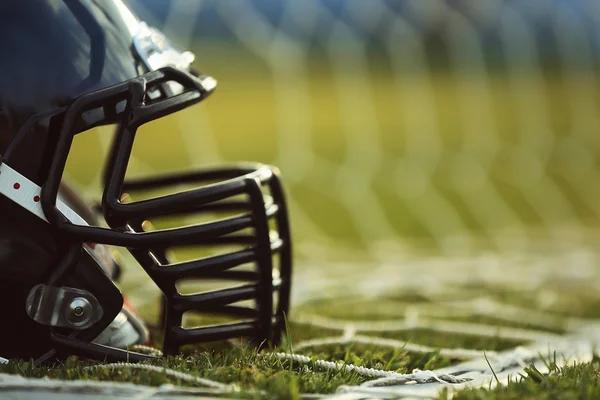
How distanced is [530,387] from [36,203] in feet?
2.52

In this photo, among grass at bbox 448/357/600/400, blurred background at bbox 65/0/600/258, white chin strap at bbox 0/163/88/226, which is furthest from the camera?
blurred background at bbox 65/0/600/258

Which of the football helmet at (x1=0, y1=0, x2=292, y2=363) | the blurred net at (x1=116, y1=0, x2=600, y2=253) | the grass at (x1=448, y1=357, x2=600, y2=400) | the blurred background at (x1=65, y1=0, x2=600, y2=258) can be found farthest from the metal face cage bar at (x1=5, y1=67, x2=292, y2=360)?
the blurred net at (x1=116, y1=0, x2=600, y2=253)

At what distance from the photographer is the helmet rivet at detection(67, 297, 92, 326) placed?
3.88 ft

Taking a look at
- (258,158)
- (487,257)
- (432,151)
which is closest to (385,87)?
(432,151)

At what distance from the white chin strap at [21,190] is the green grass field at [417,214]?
24 centimetres

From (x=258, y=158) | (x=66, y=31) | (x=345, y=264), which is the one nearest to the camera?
(x=66, y=31)

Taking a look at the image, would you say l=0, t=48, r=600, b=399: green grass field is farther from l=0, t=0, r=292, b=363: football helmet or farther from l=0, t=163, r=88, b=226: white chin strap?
l=0, t=163, r=88, b=226: white chin strap

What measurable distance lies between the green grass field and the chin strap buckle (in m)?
0.07

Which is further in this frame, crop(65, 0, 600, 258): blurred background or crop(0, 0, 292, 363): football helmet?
crop(65, 0, 600, 258): blurred background

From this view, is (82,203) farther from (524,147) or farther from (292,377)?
(524,147)

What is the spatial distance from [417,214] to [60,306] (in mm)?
4061

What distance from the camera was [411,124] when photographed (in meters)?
11.8

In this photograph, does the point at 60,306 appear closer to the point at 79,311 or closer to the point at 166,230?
the point at 79,311

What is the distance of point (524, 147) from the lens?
310 inches
